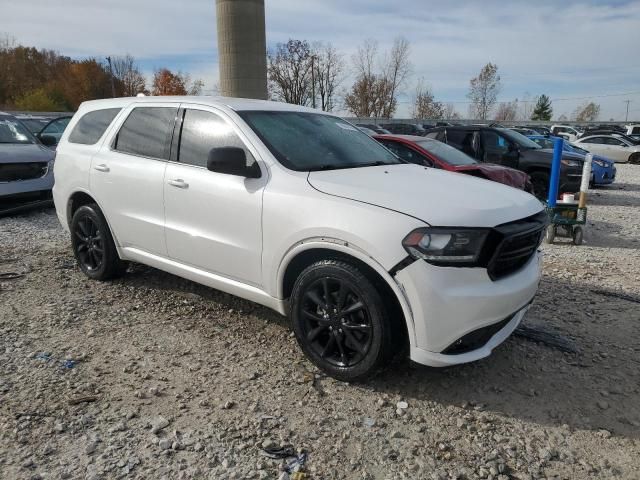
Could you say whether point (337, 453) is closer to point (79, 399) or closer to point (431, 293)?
point (431, 293)

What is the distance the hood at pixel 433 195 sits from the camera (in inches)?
111

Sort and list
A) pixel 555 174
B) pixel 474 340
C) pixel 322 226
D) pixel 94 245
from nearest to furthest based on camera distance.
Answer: pixel 474 340 → pixel 322 226 → pixel 94 245 → pixel 555 174

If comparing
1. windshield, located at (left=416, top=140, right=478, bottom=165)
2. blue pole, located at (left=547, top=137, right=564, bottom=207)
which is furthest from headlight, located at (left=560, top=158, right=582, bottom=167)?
blue pole, located at (left=547, top=137, right=564, bottom=207)

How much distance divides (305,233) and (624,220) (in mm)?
8141

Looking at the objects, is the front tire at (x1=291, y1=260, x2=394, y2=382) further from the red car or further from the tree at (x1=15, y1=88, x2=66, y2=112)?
the tree at (x1=15, y1=88, x2=66, y2=112)

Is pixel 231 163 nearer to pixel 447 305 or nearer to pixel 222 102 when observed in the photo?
pixel 222 102

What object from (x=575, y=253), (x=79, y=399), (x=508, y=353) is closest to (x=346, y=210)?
(x=508, y=353)

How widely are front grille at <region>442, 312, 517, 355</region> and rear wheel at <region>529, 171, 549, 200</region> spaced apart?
8542mm

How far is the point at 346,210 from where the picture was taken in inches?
117

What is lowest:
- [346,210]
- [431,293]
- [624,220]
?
[624,220]

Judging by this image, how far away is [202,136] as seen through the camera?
3916 millimetres

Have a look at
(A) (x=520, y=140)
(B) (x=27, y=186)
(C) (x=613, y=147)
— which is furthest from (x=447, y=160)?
(C) (x=613, y=147)

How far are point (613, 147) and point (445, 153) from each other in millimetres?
17636

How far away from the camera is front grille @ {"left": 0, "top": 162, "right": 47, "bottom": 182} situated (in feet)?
25.3
